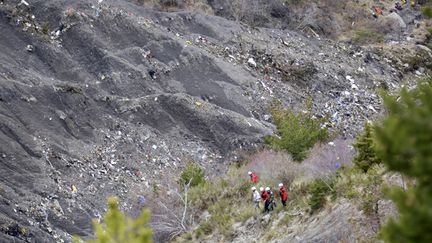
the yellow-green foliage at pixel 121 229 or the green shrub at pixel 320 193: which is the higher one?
the yellow-green foliage at pixel 121 229

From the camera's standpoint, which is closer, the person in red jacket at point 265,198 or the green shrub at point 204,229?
the person in red jacket at point 265,198

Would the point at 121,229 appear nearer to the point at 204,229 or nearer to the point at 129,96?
the point at 204,229

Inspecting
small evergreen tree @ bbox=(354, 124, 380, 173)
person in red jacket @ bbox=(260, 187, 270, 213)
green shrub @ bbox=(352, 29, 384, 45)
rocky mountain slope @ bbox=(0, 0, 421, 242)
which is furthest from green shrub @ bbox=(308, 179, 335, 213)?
green shrub @ bbox=(352, 29, 384, 45)

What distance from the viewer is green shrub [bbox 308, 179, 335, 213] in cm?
1612

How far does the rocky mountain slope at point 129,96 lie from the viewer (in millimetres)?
21094

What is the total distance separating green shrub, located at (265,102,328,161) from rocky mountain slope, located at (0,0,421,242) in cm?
93

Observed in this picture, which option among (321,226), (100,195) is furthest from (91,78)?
(321,226)

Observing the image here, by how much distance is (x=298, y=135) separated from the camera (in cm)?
2473

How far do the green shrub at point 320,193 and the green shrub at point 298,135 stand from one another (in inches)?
284

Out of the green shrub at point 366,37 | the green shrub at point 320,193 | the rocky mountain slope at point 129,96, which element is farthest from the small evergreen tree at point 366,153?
the green shrub at point 366,37

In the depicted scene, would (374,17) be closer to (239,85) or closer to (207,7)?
(207,7)

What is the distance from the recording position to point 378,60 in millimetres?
36625

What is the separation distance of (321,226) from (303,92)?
17499mm

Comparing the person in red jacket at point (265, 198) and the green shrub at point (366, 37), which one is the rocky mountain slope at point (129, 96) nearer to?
the green shrub at point (366, 37)
